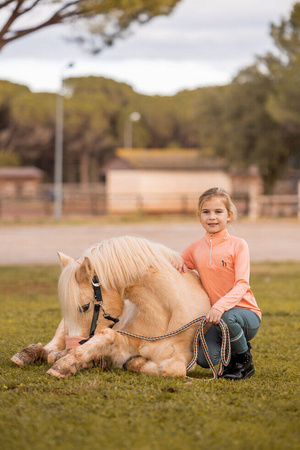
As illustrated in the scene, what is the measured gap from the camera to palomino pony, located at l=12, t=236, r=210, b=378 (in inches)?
141

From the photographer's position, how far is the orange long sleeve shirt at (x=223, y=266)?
12.4ft

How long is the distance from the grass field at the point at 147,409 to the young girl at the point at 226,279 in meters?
0.19

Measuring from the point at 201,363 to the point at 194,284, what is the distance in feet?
1.69

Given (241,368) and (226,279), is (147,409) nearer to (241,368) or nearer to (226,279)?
(241,368)

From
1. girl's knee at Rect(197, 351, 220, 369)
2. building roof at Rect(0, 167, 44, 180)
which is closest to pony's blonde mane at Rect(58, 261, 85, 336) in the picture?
girl's knee at Rect(197, 351, 220, 369)

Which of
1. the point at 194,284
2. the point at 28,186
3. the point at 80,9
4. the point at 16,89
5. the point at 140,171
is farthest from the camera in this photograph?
the point at 16,89

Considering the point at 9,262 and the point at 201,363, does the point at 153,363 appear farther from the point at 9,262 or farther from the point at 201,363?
the point at 9,262

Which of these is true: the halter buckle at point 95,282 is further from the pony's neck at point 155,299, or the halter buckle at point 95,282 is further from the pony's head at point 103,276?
the pony's neck at point 155,299

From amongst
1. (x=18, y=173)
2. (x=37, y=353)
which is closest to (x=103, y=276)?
(x=37, y=353)

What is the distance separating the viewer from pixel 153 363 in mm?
3672

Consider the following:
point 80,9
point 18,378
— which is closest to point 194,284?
point 18,378

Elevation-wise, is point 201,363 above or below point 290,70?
below

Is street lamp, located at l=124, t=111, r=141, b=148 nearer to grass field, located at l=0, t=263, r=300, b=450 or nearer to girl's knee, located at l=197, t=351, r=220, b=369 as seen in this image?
grass field, located at l=0, t=263, r=300, b=450

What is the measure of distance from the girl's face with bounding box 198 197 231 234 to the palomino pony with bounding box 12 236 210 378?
37 centimetres
